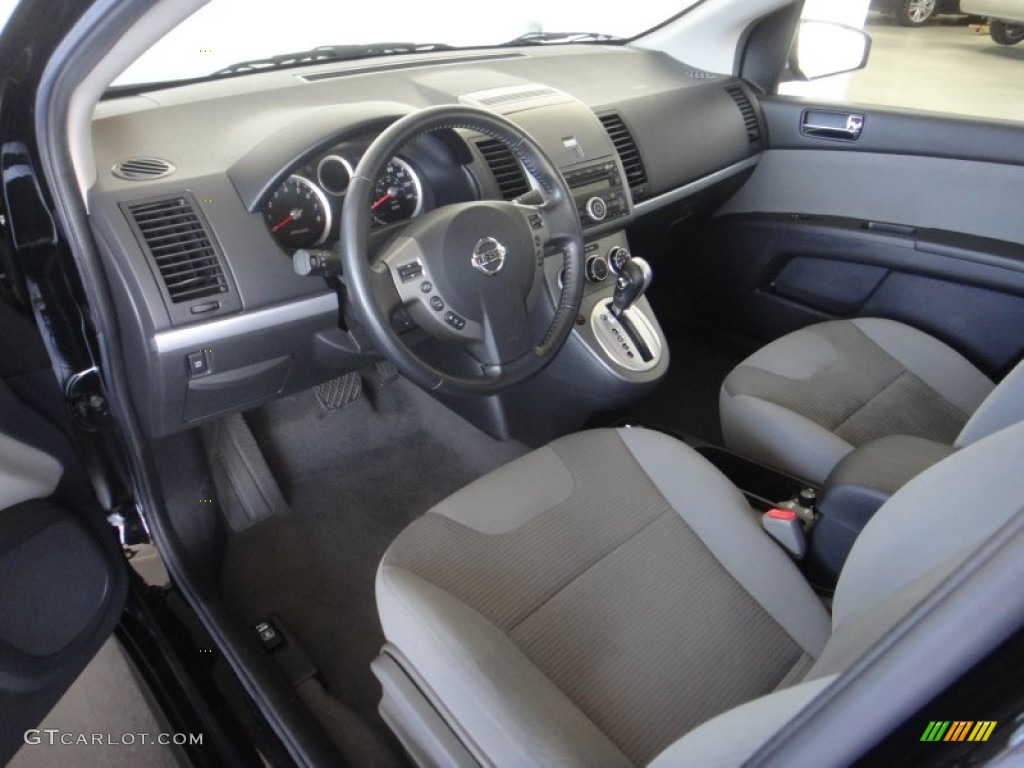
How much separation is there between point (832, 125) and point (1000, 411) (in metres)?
1.25

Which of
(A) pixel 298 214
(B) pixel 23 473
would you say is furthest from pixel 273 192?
(B) pixel 23 473

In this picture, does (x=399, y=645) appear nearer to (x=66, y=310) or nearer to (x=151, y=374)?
(x=151, y=374)

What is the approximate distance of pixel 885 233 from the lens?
2045 mm

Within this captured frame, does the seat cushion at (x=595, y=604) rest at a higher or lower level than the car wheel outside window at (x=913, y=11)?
lower

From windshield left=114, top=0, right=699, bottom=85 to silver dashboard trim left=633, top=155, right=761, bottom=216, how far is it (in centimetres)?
51

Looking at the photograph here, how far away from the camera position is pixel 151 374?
129cm

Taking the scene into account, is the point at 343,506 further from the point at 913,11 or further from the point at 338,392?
the point at 913,11

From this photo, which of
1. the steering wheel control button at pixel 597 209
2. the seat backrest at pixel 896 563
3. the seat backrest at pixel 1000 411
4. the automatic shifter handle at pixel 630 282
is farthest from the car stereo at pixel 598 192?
the seat backrest at pixel 896 563

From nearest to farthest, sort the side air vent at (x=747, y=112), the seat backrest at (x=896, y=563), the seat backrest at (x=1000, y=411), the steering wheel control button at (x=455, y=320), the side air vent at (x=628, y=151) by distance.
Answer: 1. the seat backrest at (x=896, y=563)
2. the seat backrest at (x=1000, y=411)
3. the steering wheel control button at (x=455, y=320)
4. the side air vent at (x=628, y=151)
5. the side air vent at (x=747, y=112)

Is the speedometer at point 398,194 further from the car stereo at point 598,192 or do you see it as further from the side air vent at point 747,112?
the side air vent at point 747,112

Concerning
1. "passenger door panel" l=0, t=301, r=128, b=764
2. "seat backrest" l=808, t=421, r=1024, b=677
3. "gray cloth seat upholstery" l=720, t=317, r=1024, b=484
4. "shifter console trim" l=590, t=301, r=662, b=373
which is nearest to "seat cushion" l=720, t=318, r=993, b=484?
"gray cloth seat upholstery" l=720, t=317, r=1024, b=484

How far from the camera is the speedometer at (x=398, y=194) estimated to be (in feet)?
4.63

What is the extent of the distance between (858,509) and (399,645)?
0.71 meters

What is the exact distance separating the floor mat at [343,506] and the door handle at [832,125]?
1.21 m
